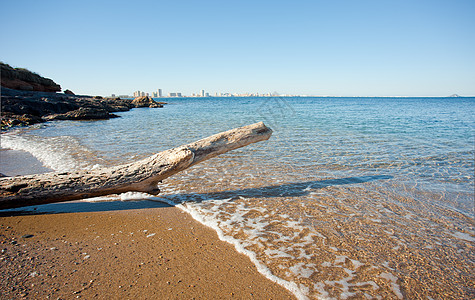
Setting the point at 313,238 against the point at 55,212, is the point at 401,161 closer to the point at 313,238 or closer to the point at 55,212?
the point at 313,238

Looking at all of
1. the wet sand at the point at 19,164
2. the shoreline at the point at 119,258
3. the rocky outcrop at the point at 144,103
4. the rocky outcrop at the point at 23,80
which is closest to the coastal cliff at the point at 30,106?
the rocky outcrop at the point at 23,80

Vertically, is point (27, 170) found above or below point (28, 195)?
below

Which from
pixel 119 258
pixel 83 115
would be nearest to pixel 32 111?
pixel 83 115

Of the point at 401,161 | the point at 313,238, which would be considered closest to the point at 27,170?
the point at 313,238

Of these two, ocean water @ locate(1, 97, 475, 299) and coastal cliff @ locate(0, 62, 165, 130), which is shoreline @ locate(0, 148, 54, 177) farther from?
coastal cliff @ locate(0, 62, 165, 130)

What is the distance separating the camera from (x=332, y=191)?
4586 mm

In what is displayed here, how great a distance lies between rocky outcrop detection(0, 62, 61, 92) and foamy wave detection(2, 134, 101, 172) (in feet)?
68.1

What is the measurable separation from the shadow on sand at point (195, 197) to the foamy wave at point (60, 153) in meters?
2.06

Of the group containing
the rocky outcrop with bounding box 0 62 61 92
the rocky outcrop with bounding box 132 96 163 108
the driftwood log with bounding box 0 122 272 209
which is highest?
the rocky outcrop with bounding box 0 62 61 92

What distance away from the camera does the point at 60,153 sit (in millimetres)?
7520

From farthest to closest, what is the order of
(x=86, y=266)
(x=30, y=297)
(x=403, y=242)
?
1. (x=403, y=242)
2. (x=86, y=266)
3. (x=30, y=297)

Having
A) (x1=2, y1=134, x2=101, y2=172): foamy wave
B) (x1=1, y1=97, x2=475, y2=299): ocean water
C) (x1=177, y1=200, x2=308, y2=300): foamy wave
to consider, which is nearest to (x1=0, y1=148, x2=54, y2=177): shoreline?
(x1=2, y1=134, x2=101, y2=172): foamy wave

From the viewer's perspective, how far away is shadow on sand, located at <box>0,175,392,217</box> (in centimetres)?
372

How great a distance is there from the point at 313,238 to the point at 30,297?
290 cm
